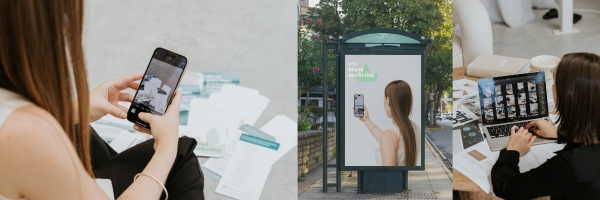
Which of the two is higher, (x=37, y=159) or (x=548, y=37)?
(x=548, y=37)

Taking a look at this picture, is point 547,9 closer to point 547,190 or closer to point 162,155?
point 547,190

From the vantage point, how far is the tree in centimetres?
299

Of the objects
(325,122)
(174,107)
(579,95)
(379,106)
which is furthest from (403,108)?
(174,107)

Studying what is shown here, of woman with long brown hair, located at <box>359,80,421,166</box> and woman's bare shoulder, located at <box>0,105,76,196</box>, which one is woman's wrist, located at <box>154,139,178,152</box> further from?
woman with long brown hair, located at <box>359,80,421,166</box>

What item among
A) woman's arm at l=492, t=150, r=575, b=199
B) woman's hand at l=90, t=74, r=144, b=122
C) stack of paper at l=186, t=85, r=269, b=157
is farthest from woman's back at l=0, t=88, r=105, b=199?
stack of paper at l=186, t=85, r=269, b=157

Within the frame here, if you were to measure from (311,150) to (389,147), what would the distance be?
1.22 ft

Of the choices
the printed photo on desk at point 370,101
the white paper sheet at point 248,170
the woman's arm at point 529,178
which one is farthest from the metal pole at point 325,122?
the woman's arm at point 529,178

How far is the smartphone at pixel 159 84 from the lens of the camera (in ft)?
5.92

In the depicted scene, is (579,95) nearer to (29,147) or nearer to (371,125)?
(371,125)

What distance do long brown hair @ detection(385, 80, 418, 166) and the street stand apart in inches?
4.6

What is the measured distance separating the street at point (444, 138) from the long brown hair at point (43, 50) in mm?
2252

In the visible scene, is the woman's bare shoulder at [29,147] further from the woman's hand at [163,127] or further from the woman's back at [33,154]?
the woman's hand at [163,127]

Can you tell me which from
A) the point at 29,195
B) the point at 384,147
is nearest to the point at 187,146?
the point at 29,195

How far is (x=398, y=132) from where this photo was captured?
313 cm
